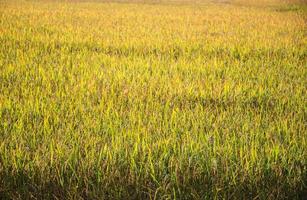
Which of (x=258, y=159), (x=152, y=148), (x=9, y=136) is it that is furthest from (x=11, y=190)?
(x=258, y=159)

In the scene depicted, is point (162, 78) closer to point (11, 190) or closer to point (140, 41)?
point (11, 190)

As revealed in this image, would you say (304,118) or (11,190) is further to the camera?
(304,118)

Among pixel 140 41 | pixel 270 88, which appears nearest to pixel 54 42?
pixel 140 41

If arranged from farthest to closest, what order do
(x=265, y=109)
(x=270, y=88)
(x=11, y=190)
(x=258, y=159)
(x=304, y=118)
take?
(x=270, y=88), (x=265, y=109), (x=304, y=118), (x=258, y=159), (x=11, y=190)

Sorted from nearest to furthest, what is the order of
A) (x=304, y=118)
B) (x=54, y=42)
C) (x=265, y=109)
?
(x=304, y=118), (x=265, y=109), (x=54, y=42)

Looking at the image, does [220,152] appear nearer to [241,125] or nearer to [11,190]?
[241,125]

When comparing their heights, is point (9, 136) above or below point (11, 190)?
above

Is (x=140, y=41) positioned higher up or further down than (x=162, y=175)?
higher up

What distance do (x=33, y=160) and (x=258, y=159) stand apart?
1.25 metres

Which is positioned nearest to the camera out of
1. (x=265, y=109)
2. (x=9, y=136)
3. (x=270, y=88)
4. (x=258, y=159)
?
(x=258, y=159)

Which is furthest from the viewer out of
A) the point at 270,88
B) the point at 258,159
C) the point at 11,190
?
the point at 270,88

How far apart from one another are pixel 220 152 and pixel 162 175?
388 mm

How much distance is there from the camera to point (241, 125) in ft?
7.37

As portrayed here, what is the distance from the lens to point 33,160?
163 cm
